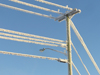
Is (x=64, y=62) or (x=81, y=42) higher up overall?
(x=81, y=42)

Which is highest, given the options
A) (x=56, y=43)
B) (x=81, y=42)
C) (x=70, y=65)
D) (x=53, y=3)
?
(x=53, y=3)

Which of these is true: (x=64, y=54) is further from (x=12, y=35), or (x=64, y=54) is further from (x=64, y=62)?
(x=12, y=35)

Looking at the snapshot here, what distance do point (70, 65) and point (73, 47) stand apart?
11.8 feet

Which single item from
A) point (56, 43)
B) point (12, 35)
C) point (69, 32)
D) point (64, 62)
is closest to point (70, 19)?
point (69, 32)

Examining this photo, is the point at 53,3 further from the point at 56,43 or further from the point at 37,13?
the point at 56,43

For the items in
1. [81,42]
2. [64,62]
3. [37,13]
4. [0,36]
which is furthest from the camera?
[81,42]

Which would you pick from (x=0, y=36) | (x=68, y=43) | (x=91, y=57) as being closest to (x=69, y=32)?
(x=68, y=43)

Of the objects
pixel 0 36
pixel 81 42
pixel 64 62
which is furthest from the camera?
pixel 81 42

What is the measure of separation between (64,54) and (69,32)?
2.76m

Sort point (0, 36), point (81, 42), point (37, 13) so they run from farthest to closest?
point (81, 42)
point (37, 13)
point (0, 36)

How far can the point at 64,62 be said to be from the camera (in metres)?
26.8

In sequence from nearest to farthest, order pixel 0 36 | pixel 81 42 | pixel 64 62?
pixel 0 36 → pixel 64 62 → pixel 81 42

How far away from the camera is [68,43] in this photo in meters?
28.1

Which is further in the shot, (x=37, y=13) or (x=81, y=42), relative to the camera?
(x=81, y=42)
